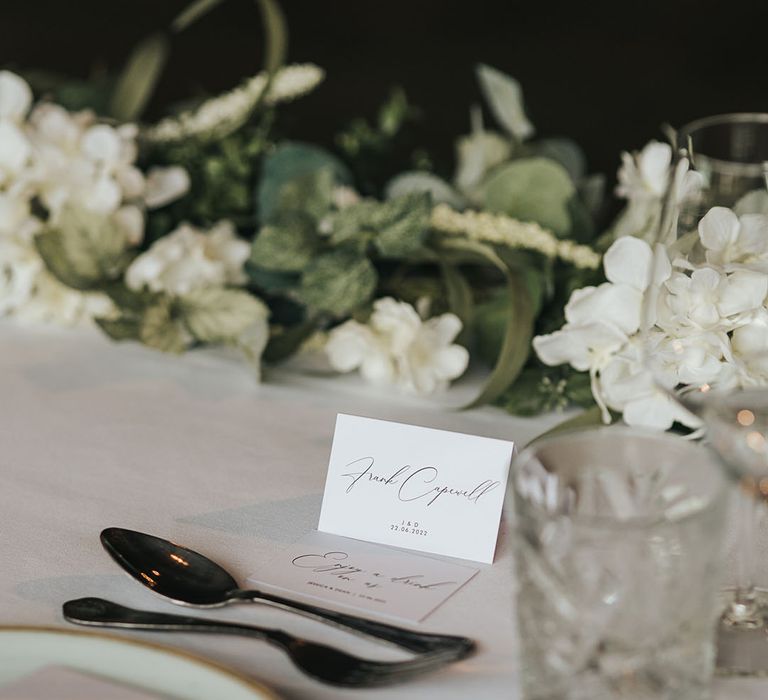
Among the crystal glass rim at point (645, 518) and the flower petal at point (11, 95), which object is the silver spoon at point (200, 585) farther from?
the flower petal at point (11, 95)

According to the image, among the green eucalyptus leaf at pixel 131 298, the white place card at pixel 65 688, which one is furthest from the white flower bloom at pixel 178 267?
the white place card at pixel 65 688

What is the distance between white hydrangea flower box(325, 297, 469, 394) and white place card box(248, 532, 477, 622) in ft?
1.04

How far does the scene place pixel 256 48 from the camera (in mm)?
4062

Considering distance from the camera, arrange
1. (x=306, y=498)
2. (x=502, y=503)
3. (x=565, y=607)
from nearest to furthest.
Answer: (x=565, y=607) → (x=502, y=503) → (x=306, y=498)

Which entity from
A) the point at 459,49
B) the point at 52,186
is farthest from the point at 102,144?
the point at 459,49

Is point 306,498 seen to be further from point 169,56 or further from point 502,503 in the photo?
point 169,56

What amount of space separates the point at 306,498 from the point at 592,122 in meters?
2.96

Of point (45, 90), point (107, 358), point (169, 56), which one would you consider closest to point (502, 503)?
point (107, 358)

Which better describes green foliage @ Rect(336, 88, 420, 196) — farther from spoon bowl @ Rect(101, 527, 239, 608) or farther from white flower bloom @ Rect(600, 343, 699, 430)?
spoon bowl @ Rect(101, 527, 239, 608)

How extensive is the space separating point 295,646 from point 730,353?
37cm

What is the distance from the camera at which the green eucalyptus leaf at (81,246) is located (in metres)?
1.22

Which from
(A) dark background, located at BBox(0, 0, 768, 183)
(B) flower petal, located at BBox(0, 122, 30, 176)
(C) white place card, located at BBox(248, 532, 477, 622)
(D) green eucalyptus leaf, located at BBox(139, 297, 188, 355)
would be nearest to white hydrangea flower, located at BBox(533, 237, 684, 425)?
(C) white place card, located at BBox(248, 532, 477, 622)

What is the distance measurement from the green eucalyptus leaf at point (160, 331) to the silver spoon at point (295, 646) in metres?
0.49

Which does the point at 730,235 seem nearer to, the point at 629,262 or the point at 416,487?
the point at 629,262
